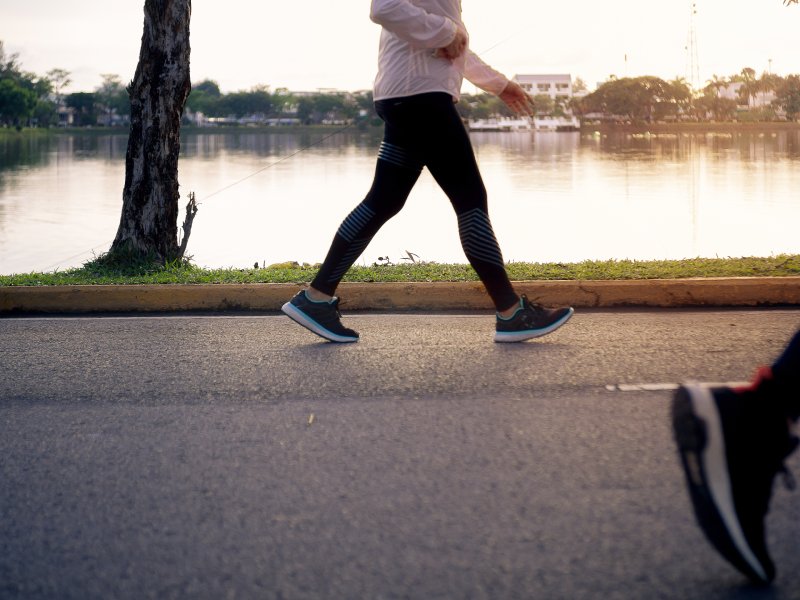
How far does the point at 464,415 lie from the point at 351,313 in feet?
8.64

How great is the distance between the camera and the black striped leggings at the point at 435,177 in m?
5.02

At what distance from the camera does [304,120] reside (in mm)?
124750

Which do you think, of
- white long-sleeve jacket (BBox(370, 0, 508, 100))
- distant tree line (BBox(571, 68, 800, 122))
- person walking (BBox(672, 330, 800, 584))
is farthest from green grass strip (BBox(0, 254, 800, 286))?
distant tree line (BBox(571, 68, 800, 122))

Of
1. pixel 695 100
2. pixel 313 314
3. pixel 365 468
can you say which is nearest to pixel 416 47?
pixel 313 314

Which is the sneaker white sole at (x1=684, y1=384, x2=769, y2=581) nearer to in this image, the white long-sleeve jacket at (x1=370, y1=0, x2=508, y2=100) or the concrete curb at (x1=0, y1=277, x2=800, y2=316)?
the white long-sleeve jacket at (x1=370, y1=0, x2=508, y2=100)

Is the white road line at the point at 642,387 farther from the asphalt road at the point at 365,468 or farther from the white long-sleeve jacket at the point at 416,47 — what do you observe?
the white long-sleeve jacket at the point at 416,47

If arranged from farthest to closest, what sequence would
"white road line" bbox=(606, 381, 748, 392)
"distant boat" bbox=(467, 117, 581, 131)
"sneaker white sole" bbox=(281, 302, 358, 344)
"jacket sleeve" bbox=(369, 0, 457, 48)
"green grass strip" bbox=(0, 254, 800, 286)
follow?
"distant boat" bbox=(467, 117, 581, 131)
"green grass strip" bbox=(0, 254, 800, 286)
"sneaker white sole" bbox=(281, 302, 358, 344)
"jacket sleeve" bbox=(369, 0, 457, 48)
"white road line" bbox=(606, 381, 748, 392)

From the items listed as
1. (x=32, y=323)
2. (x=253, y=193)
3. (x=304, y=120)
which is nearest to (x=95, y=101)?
(x=304, y=120)

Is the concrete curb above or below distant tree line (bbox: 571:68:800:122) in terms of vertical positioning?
below

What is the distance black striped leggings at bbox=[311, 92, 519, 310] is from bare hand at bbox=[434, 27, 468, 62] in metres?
0.18

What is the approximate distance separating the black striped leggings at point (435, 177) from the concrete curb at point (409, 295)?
132 cm

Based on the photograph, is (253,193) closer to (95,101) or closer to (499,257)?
(499,257)

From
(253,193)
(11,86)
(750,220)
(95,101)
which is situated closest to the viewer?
(750,220)

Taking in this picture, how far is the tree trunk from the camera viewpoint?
8148mm
